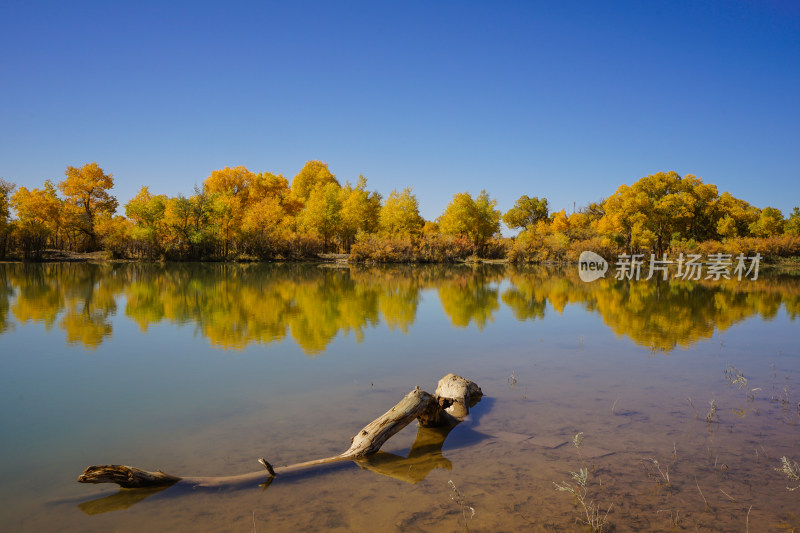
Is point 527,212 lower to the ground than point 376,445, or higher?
higher

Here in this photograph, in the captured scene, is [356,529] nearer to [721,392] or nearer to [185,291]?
[721,392]

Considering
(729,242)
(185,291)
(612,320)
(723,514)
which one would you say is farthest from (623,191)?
(723,514)

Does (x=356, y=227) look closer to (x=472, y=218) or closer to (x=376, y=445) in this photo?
(x=472, y=218)

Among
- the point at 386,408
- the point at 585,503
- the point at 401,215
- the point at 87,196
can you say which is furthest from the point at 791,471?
the point at 87,196

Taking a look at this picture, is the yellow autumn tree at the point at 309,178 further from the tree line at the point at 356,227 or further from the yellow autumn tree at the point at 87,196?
the yellow autumn tree at the point at 87,196

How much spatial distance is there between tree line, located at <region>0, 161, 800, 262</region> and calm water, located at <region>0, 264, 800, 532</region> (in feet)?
120

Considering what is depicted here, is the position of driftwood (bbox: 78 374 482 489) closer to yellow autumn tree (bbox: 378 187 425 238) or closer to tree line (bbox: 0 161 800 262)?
tree line (bbox: 0 161 800 262)

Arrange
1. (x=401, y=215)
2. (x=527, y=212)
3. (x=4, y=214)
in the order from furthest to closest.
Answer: (x=527, y=212) → (x=401, y=215) → (x=4, y=214)

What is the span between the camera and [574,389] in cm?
839

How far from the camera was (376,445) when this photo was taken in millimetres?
5652

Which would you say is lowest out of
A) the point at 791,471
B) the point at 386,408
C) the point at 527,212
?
the point at 386,408

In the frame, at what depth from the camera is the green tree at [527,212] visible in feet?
270

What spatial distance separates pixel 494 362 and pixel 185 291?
55.0 ft

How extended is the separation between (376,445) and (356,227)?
5404 cm
